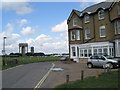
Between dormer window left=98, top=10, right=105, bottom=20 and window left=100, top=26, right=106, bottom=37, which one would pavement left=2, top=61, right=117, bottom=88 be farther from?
dormer window left=98, top=10, right=105, bottom=20

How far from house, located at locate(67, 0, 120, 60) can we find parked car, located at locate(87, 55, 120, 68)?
6.01 meters

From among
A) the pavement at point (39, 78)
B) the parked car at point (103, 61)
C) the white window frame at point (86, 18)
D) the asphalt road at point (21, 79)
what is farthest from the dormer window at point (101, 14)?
the asphalt road at point (21, 79)

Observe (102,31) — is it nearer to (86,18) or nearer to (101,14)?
(101,14)

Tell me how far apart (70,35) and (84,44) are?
5180mm

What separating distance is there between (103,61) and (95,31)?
486 inches

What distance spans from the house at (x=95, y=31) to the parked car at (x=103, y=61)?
19.7ft

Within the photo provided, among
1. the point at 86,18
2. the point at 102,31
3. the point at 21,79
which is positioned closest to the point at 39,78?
the point at 21,79

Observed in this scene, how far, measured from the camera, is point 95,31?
34.0m

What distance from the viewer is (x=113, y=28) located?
30547 mm

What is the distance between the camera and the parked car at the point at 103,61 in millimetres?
21638

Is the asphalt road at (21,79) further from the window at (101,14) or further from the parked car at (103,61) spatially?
the window at (101,14)

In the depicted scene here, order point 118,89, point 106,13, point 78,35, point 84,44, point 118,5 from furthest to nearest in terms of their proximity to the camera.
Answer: point 78,35 < point 84,44 < point 106,13 < point 118,5 < point 118,89

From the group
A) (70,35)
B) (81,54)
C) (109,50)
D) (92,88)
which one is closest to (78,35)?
(70,35)

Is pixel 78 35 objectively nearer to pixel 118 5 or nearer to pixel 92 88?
pixel 118 5
